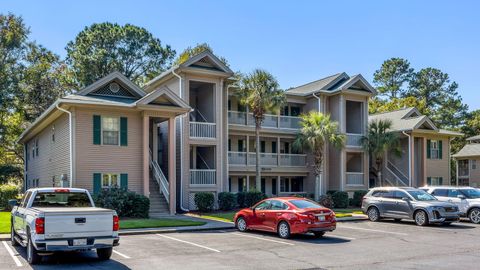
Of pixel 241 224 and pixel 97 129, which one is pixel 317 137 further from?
pixel 97 129

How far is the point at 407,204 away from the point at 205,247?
11.3 m

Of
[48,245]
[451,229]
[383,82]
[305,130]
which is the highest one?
[383,82]

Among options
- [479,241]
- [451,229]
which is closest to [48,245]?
[479,241]

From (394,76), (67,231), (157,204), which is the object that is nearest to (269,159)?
(157,204)

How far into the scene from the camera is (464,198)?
77.4ft

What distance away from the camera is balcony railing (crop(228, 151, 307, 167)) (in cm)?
3247

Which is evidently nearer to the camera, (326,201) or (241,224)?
(241,224)

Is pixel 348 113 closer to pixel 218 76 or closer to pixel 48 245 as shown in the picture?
pixel 218 76

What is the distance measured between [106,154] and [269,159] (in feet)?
42.3

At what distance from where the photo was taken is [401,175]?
38.1m

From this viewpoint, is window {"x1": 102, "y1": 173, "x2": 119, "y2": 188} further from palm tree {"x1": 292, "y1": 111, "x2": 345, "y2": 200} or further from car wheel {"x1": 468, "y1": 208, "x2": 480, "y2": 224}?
car wheel {"x1": 468, "y1": 208, "x2": 480, "y2": 224}

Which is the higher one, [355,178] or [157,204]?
[355,178]

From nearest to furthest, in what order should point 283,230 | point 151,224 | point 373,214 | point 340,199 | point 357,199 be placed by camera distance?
point 283,230
point 151,224
point 373,214
point 340,199
point 357,199

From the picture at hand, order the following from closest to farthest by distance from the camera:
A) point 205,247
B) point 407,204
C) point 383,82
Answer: point 205,247
point 407,204
point 383,82
